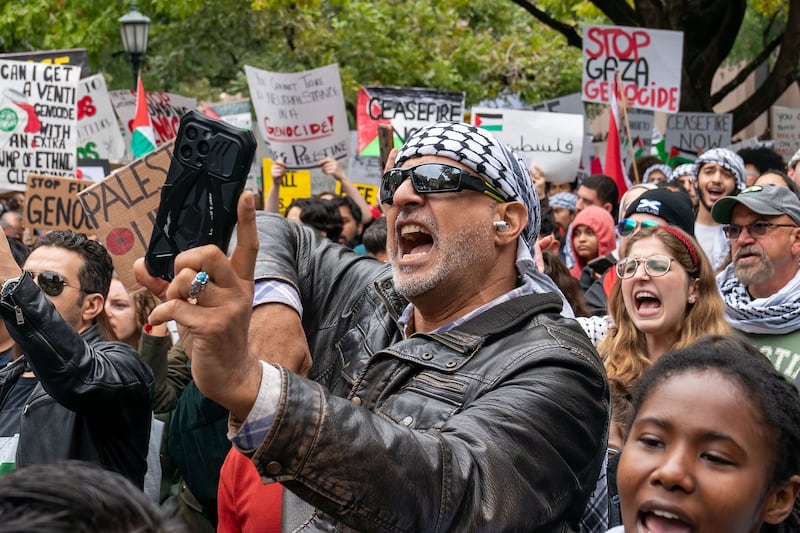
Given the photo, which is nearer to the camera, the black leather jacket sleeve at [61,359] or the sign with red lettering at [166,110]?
the black leather jacket sleeve at [61,359]

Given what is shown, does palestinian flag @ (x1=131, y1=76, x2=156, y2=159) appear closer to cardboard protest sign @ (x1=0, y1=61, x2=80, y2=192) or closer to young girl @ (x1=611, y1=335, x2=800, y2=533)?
cardboard protest sign @ (x1=0, y1=61, x2=80, y2=192)

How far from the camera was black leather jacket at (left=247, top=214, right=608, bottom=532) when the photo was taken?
201 centimetres

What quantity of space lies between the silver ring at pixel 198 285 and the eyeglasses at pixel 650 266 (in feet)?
10.1

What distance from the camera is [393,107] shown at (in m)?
11.5

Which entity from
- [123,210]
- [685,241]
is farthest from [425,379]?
[123,210]

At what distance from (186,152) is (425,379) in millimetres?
775

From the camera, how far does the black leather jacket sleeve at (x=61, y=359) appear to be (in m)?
3.75

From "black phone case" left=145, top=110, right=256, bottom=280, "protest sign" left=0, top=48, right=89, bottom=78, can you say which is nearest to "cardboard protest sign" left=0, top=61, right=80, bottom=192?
"protest sign" left=0, top=48, right=89, bottom=78

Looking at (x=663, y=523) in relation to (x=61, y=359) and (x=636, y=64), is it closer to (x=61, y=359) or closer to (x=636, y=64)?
(x=61, y=359)

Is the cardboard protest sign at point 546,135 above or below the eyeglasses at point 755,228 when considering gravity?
below

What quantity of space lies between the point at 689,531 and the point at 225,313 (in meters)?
0.97

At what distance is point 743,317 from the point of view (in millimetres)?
5008

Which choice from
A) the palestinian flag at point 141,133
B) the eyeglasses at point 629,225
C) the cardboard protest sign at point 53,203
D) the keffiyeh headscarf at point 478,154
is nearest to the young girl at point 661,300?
the eyeglasses at point 629,225

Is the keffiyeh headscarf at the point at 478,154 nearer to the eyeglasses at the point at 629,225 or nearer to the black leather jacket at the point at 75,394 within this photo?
the black leather jacket at the point at 75,394
